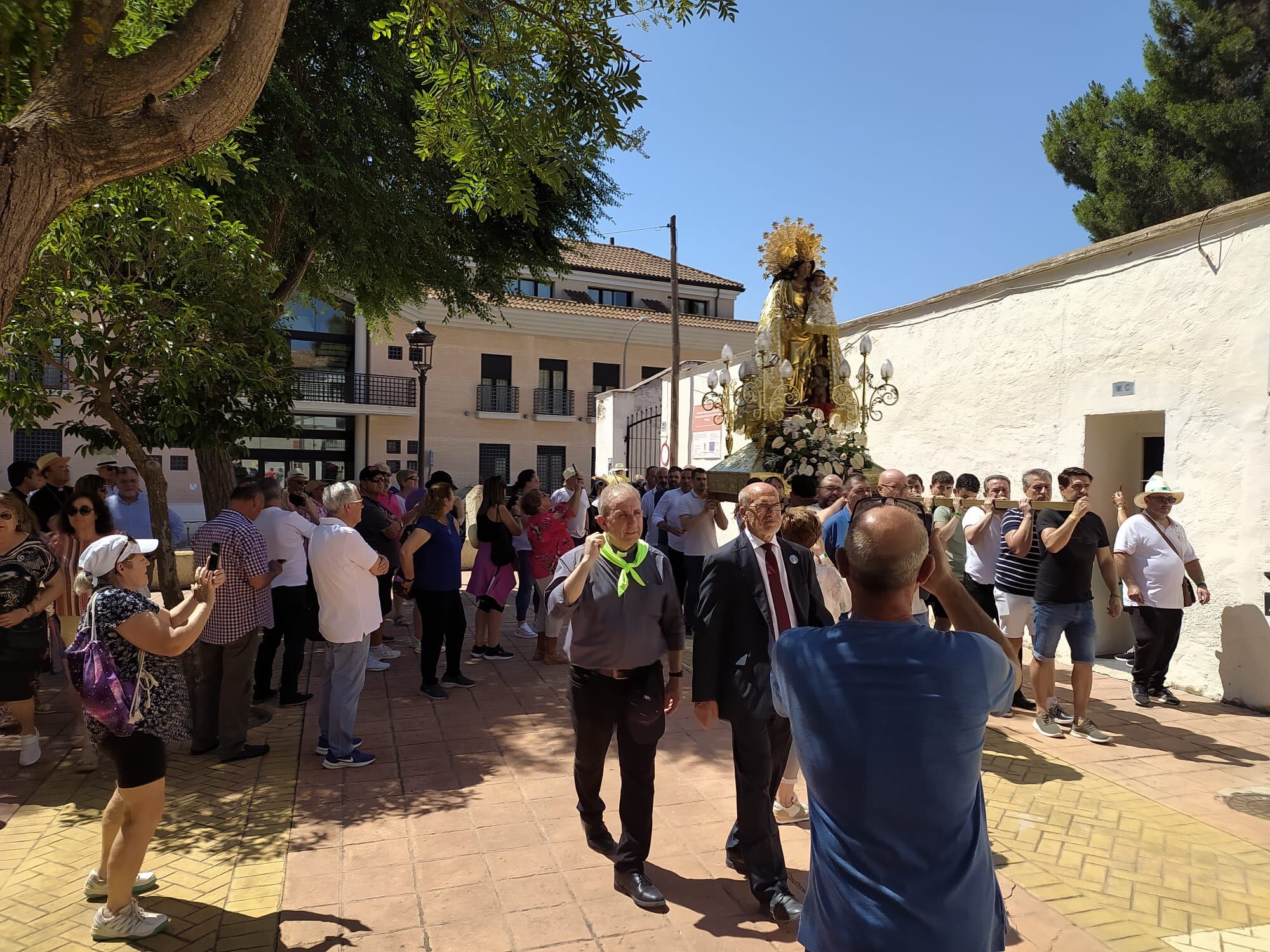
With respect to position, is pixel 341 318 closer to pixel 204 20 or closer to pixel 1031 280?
pixel 1031 280

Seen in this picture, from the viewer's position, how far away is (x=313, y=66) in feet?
29.4

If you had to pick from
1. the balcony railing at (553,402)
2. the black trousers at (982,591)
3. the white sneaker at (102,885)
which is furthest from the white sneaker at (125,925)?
the balcony railing at (553,402)

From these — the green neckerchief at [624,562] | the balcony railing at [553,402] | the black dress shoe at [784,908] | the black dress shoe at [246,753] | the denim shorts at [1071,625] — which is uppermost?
the balcony railing at [553,402]

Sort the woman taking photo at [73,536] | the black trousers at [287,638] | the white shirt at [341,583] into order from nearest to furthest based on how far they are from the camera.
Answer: the white shirt at [341,583]
the woman taking photo at [73,536]
the black trousers at [287,638]

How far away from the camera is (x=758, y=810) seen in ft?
11.3

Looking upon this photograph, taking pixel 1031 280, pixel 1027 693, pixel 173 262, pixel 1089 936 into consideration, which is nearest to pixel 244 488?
pixel 173 262

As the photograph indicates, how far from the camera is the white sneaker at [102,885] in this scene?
3.59 metres

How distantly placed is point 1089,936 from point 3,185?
5.09 metres

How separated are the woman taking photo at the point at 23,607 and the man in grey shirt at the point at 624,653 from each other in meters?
3.56

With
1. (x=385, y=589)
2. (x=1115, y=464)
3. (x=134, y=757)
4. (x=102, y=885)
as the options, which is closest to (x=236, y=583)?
(x=102, y=885)

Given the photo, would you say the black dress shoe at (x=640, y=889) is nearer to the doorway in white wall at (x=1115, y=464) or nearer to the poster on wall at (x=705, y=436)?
the doorway in white wall at (x=1115, y=464)

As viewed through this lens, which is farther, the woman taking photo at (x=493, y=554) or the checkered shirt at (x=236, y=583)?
the woman taking photo at (x=493, y=554)

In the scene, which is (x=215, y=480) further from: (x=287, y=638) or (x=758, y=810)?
(x=758, y=810)

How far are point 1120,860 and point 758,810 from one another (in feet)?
6.77
